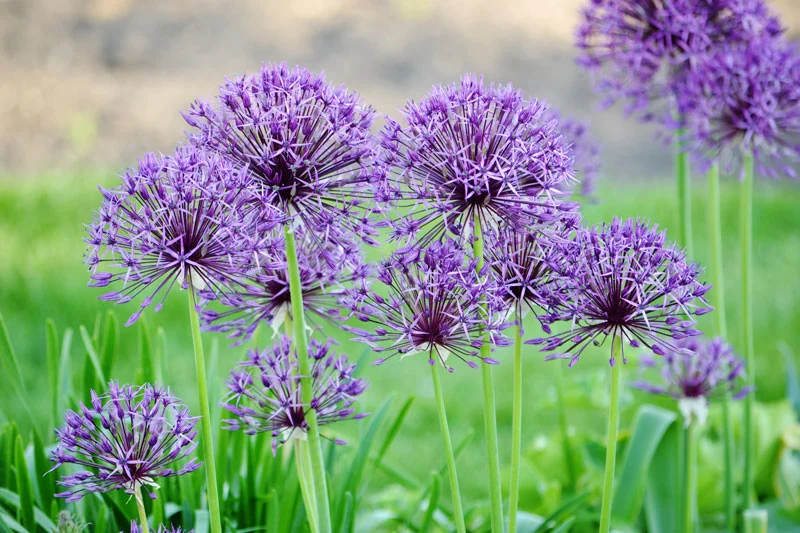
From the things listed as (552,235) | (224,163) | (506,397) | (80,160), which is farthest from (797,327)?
(80,160)

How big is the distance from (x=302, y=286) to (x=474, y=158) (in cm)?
49

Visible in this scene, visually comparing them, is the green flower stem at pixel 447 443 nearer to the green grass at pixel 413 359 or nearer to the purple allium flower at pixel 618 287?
the purple allium flower at pixel 618 287

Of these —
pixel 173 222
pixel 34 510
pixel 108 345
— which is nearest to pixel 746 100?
pixel 173 222

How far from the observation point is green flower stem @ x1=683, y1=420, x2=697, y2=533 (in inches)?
101

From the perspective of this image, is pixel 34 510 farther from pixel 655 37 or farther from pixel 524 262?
pixel 655 37

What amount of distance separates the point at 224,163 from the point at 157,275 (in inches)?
9.3

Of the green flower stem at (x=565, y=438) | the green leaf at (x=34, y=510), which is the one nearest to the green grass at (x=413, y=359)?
the green flower stem at (x=565, y=438)

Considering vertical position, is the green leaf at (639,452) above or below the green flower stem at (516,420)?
below

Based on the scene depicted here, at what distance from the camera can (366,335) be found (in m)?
1.51

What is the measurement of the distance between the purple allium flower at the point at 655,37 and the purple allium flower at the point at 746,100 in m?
0.06

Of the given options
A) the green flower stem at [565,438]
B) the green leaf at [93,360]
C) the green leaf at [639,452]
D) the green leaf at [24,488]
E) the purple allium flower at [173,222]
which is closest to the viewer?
the purple allium flower at [173,222]

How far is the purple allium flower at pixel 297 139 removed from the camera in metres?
1.52

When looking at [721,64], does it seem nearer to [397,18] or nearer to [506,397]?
[506,397]

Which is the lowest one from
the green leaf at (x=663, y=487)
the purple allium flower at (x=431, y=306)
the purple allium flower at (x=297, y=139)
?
the green leaf at (x=663, y=487)
